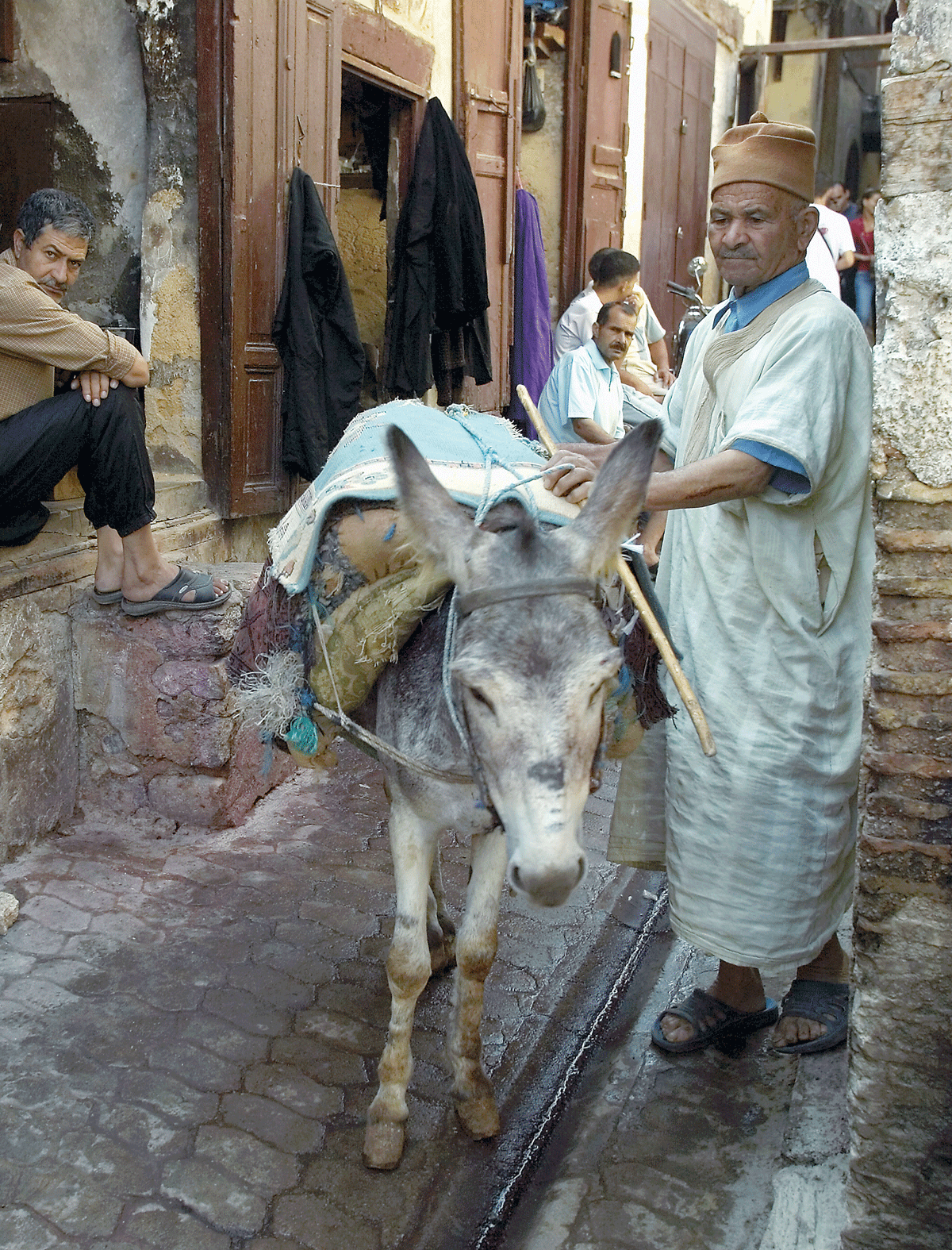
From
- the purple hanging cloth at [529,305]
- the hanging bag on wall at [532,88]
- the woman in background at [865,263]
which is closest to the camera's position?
the purple hanging cloth at [529,305]

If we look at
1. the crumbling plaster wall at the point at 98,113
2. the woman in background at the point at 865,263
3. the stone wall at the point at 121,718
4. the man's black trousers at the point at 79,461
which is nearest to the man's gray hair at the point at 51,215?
the man's black trousers at the point at 79,461

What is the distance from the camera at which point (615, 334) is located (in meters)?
5.98

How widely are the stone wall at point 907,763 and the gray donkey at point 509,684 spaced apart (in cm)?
47

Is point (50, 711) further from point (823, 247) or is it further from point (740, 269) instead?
point (823, 247)

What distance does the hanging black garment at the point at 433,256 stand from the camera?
6594 mm

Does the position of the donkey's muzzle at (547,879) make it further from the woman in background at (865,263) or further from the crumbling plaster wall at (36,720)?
the woman in background at (865,263)

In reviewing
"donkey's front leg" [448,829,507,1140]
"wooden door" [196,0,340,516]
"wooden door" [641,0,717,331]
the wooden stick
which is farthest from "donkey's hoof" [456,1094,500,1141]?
"wooden door" [641,0,717,331]

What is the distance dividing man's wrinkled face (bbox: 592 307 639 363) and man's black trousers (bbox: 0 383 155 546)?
8.91ft

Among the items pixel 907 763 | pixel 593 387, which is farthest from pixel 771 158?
pixel 593 387

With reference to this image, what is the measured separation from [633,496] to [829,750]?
1.12 meters

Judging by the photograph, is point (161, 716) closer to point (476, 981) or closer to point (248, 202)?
point (476, 981)

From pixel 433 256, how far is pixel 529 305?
1.44m

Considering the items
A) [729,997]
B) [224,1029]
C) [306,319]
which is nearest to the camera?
[224,1029]

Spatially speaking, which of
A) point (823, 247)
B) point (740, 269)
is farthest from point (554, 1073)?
point (823, 247)
